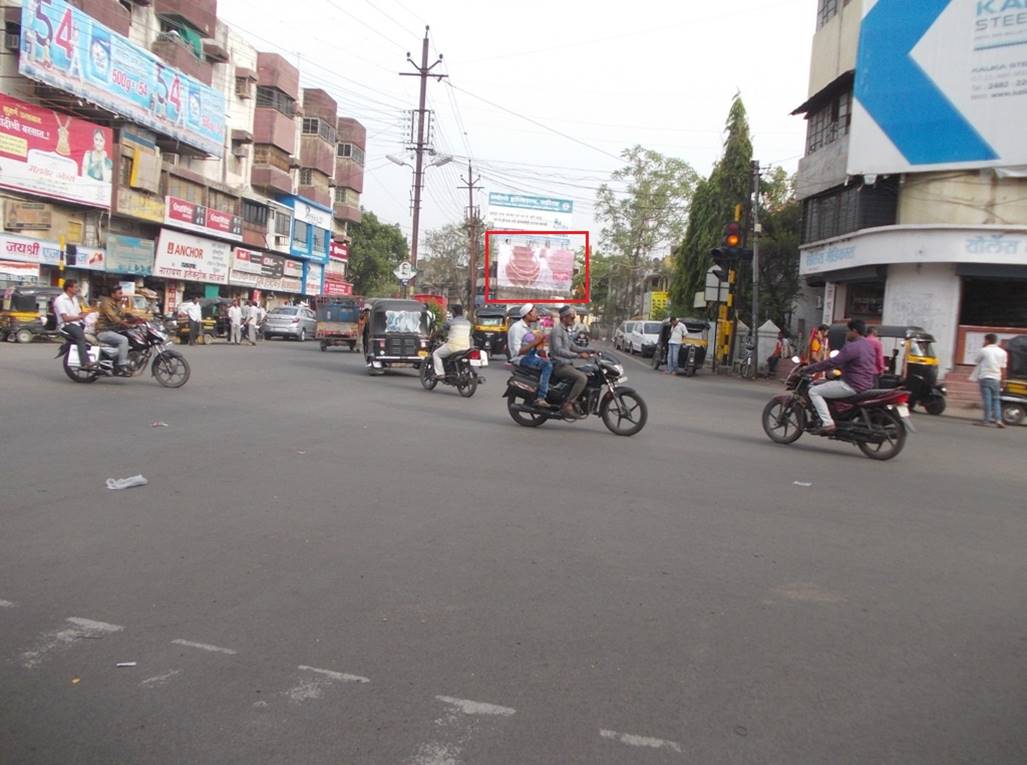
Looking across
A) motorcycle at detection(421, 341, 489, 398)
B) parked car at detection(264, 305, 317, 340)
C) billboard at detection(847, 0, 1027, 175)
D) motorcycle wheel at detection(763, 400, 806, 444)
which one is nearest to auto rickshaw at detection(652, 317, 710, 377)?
billboard at detection(847, 0, 1027, 175)

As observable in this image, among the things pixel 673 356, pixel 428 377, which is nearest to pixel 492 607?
pixel 428 377

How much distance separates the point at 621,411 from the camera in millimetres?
Result: 11195

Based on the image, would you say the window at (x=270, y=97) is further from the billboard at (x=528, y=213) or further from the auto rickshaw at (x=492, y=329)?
the auto rickshaw at (x=492, y=329)

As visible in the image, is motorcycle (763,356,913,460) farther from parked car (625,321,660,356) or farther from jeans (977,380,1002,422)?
parked car (625,321,660,356)

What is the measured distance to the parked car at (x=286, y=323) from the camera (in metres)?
37.1

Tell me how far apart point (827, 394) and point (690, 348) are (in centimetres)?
1627

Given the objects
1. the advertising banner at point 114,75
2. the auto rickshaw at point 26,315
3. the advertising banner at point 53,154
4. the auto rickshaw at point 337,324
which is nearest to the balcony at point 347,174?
the advertising banner at point 114,75

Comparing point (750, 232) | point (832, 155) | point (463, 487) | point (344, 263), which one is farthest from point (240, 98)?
point (463, 487)

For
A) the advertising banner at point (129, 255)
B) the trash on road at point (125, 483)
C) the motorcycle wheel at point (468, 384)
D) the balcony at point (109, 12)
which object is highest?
the balcony at point (109, 12)

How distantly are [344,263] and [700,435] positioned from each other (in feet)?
188

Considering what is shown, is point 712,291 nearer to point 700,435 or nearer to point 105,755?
point 700,435

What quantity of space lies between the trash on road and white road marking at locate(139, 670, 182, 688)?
3.64 meters

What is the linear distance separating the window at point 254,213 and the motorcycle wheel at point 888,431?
141 ft

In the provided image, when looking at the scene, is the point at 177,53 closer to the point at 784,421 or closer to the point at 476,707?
the point at 784,421
